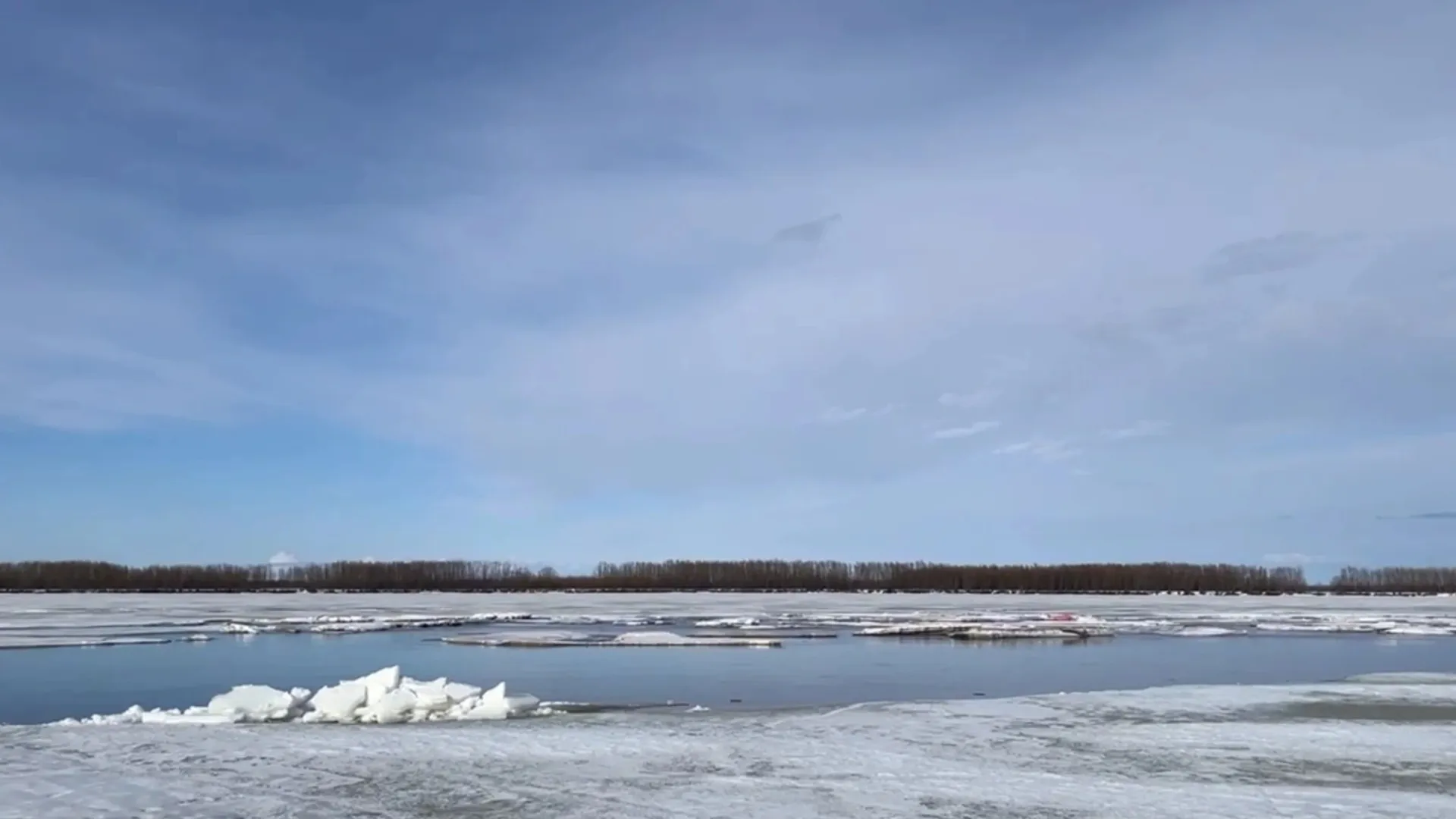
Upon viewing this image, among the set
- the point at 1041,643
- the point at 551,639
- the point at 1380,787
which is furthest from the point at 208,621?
the point at 1380,787

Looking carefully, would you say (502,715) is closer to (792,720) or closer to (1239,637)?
(792,720)

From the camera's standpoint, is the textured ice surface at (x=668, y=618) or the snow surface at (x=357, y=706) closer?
the snow surface at (x=357, y=706)

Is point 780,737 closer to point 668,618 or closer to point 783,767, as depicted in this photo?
point 783,767

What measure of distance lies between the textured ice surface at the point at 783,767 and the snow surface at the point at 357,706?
61 cm

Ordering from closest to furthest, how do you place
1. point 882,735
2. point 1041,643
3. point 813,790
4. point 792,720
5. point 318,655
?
1. point 813,790
2. point 882,735
3. point 792,720
4. point 318,655
5. point 1041,643

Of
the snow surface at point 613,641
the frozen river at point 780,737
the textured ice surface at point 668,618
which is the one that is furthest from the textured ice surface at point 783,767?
the textured ice surface at point 668,618

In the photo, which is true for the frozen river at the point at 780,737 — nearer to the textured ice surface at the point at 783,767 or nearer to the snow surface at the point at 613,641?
the textured ice surface at the point at 783,767

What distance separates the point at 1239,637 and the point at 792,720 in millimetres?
19935

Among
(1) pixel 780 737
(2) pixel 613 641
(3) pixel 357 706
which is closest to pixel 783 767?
(1) pixel 780 737

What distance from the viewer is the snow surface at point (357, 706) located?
39.3ft

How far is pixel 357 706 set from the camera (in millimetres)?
12312

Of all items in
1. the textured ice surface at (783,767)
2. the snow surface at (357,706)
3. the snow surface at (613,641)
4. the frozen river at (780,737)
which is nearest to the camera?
the textured ice surface at (783,767)

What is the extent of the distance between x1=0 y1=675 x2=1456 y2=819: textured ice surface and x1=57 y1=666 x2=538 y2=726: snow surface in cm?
61

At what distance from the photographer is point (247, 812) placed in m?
7.39
